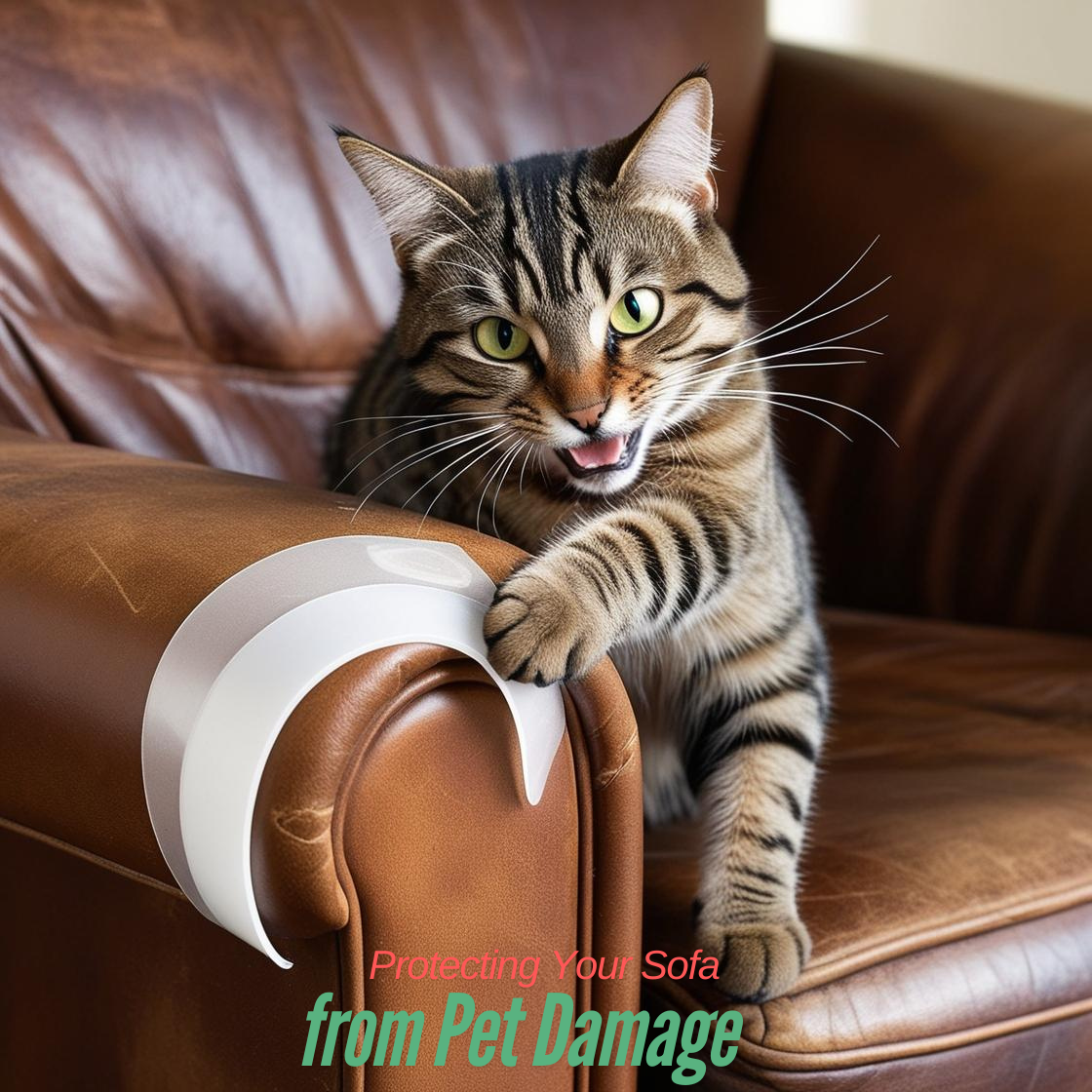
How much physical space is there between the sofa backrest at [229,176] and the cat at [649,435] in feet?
1.15

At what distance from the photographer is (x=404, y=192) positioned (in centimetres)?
93

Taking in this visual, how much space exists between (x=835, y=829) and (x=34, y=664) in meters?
0.56

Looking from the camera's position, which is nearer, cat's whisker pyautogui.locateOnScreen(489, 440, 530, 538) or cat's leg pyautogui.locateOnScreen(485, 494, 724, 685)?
cat's leg pyautogui.locateOnScreen(485, 494, 724, 685)

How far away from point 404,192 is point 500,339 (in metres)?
0.13

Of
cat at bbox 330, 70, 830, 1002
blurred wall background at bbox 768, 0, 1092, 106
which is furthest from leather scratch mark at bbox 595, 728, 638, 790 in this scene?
blurred wall background at bbox 768, 0, 1092, 106

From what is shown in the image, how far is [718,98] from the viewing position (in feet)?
5.47

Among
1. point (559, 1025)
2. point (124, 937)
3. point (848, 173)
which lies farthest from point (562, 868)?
point (848, 173)

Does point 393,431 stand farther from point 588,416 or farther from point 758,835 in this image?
point 758,835

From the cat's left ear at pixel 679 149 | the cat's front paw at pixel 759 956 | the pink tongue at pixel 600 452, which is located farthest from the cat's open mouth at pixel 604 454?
the cat's front paw at pixel 759 956

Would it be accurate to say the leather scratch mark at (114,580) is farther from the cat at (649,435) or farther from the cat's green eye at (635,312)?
the cat's green eye at (635,312)

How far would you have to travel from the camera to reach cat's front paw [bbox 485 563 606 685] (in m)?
0.61

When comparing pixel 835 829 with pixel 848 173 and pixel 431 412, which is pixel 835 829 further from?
pixel 848 173

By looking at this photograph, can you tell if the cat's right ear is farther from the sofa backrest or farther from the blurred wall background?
the blurred wall background

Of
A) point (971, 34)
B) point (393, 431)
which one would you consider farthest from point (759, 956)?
point (971, 34)
